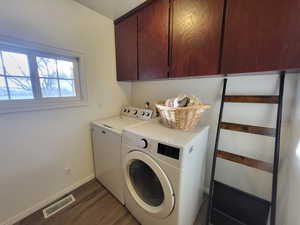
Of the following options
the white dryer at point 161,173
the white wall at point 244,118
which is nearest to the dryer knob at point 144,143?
the white dryer at point 161,173

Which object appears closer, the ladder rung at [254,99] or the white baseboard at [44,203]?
the ladder rung at [254,99]

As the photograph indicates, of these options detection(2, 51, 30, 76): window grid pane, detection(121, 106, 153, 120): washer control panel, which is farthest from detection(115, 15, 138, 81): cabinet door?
detection(2, 51, 30, 76): window grid pane

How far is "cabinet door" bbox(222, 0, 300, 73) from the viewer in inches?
29.1

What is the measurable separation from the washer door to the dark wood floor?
13.7 inches

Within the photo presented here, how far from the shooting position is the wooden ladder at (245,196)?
948 millimetres

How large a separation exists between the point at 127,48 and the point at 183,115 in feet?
4.03

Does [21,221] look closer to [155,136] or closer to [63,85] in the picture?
[63,85]

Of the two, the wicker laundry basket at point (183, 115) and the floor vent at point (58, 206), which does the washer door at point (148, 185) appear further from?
the floor vent at point (58, 206)

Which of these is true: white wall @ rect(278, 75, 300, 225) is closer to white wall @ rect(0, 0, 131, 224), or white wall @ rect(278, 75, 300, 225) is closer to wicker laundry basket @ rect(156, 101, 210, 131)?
wicker laundry basket @ rect(156, 101, 210, 131)

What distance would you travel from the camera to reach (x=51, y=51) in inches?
51.8

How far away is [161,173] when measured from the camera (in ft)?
3.01

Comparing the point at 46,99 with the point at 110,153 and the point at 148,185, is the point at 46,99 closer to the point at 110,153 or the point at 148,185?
the point at 110,153

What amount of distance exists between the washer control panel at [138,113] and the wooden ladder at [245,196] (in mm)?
882

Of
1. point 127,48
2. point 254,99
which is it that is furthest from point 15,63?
point 254,99
